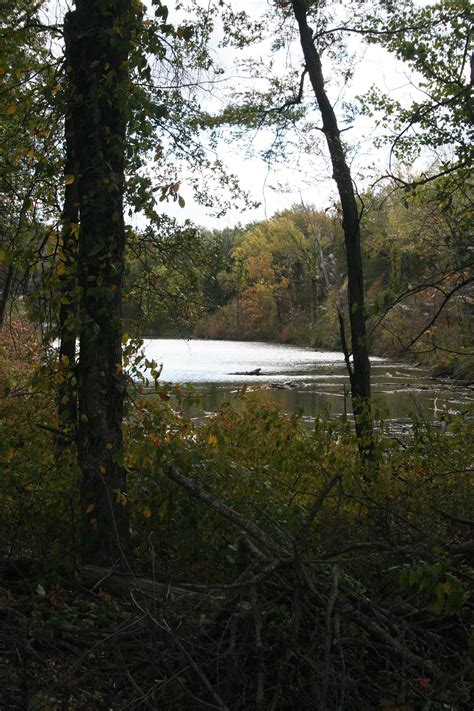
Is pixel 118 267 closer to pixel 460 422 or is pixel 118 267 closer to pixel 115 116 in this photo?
pixel 115 116

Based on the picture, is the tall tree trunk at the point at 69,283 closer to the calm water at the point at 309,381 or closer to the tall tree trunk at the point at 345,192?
the tall tree trunk at the point at 345,192

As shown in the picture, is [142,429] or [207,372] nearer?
[142,429]

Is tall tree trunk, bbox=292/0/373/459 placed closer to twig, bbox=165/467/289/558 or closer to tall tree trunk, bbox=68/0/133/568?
tall tree trunk, bbox=68/0/133/568

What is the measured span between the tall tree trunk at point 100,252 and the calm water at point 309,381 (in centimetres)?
805

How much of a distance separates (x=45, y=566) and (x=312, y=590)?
1977 millimetres

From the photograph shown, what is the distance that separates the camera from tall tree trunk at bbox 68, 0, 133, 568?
4.38 m

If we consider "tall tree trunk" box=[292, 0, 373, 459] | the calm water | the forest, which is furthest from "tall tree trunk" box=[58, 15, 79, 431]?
the calm water

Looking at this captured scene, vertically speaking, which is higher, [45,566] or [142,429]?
[142,429]

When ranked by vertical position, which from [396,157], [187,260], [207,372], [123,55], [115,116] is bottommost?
[207,372]

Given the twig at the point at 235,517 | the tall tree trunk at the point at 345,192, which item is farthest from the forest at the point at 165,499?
the tall tree trunk at the point at 345,192

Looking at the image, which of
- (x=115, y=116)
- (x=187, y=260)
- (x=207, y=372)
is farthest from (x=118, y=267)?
(x=207, y=372)

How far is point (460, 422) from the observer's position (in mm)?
7898

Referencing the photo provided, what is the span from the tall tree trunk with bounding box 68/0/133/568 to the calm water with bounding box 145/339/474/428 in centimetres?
805

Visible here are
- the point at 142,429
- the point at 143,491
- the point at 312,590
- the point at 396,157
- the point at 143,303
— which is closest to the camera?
the point at 312,590
